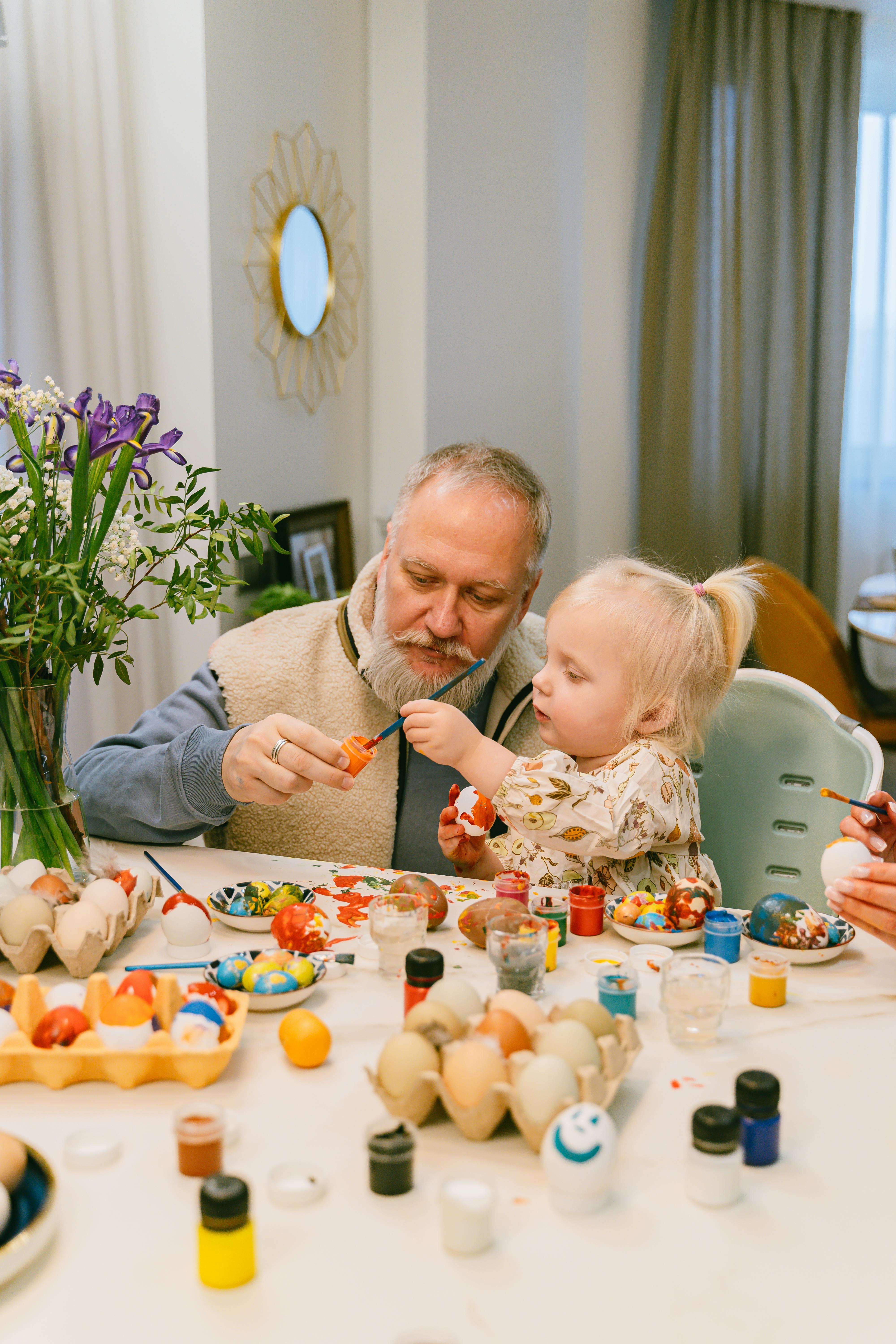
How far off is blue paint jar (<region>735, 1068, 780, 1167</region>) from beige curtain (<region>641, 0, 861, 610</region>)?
3.90m

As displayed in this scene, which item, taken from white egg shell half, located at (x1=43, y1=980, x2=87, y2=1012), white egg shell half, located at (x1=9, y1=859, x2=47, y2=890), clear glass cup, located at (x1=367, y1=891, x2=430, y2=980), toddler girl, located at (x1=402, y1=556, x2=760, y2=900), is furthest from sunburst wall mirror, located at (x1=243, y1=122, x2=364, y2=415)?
white egg shell half, located at (x1=43, y1=980, x2=87, y2=1012)

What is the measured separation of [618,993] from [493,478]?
935 millimetres

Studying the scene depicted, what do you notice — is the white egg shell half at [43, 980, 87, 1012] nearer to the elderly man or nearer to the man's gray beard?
the elderly man

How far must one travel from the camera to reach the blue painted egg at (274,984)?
100 cm

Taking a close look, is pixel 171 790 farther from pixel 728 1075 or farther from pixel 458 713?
pixel 728 1075

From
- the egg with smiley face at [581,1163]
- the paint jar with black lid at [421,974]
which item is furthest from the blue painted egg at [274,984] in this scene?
the egg with smiley face at [581,1163]

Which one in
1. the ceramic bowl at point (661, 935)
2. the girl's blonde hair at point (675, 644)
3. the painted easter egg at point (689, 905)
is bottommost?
the ceramic bowl at point (661, 935)

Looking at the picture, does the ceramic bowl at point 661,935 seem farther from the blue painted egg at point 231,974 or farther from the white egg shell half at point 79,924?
the white egg shell half at point 79,924

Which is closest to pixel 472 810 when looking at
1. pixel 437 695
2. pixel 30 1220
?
pixel 437 695

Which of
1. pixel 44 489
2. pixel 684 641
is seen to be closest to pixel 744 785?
pixel 684 641

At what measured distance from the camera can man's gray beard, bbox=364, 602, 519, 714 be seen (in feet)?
5.68

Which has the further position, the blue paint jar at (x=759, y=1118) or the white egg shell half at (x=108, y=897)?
the white egg shell half at (x=108, y=897)

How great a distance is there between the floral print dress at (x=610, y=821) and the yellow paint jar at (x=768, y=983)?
27 centimetres

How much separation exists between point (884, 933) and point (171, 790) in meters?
0.87
